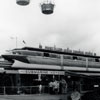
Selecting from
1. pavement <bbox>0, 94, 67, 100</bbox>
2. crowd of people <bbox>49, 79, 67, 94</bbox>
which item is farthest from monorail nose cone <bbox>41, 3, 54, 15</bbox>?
pavement <bbox>0, 94, 67, 100</bbox>

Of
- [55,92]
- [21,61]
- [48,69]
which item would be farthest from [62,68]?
[55,92]

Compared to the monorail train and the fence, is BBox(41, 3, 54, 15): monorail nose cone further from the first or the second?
the fence

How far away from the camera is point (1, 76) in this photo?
49.9 metres

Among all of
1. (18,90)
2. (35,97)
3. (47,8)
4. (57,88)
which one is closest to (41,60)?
(47,8)

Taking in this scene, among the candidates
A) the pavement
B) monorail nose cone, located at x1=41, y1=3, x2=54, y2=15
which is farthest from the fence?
monorail nose cone, located at x1=41, y1=3, x2=54, y2=15

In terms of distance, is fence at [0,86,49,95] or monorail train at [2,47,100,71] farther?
monorail train at [2,47,100,71]

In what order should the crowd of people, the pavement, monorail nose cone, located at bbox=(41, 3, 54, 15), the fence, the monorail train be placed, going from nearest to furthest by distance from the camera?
the pavement < the fence < the crowd of people < monorail nose cone, located at bbox=(41, 3, 54, 15) < the monorail train

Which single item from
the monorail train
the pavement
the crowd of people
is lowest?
the pavement

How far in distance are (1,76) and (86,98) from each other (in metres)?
16.3

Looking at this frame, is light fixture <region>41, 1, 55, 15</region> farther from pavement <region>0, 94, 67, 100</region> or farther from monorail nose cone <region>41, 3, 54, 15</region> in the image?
pavement <region>0, 94, 67, 100</region>

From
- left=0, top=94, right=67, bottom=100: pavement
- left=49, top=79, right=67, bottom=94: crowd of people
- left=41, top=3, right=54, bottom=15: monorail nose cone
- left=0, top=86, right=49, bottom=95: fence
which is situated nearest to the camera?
left=0, top=94, right=67, bottom=100: pavement

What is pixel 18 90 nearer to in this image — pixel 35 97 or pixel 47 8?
pixel 35 97

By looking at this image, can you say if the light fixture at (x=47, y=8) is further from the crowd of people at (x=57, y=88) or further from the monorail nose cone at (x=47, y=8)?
the crowd of people at (x=57, y=88)

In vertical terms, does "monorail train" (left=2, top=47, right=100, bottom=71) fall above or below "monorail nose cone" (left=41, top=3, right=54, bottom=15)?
below
